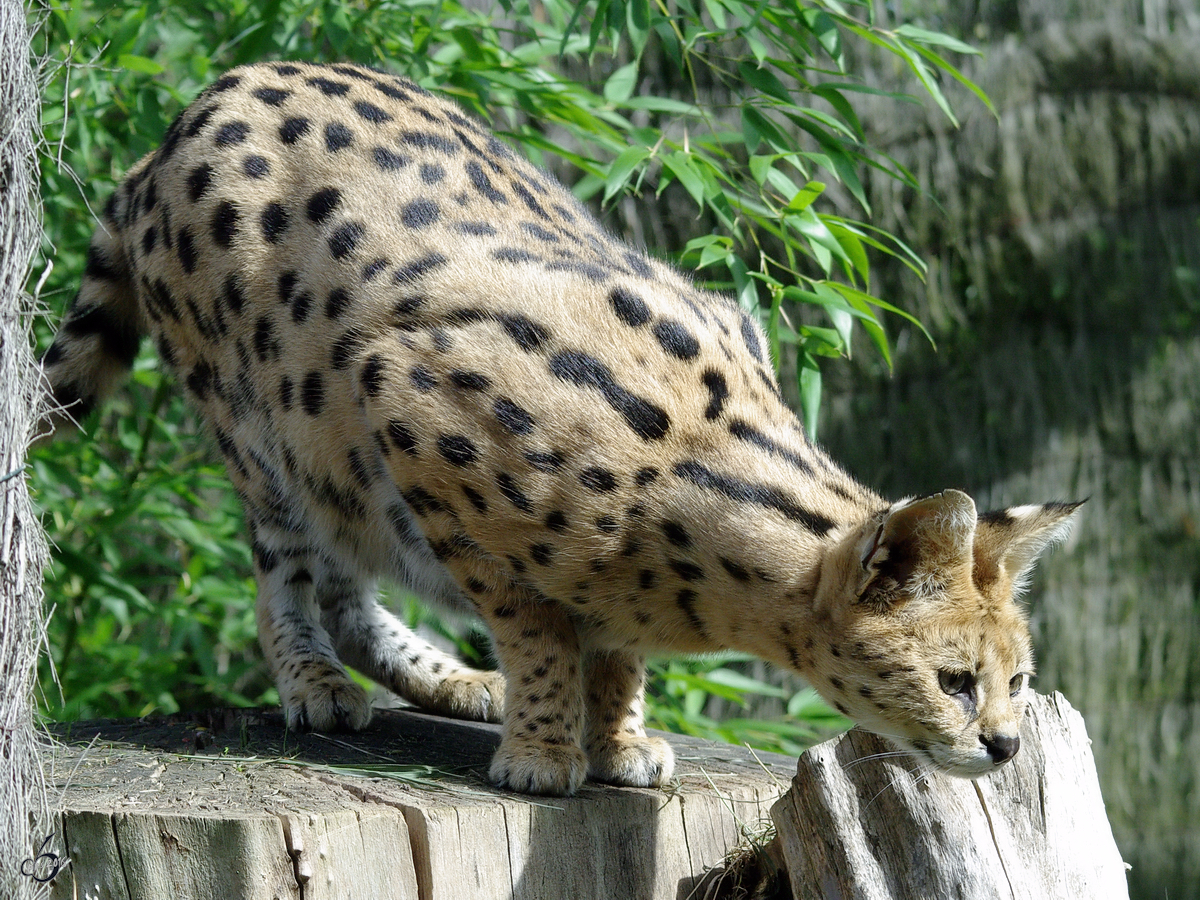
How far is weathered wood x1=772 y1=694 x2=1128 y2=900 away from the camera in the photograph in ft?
10.3

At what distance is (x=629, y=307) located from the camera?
382 cm

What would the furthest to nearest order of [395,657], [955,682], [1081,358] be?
[1081,358] < [395,657] < [955,682]

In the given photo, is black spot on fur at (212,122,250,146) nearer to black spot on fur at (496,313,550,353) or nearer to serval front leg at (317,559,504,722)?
black spot on fur at (496,313,550,353)

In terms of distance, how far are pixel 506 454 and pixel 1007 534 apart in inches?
53.8

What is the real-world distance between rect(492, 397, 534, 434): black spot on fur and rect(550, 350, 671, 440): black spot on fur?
0.14 m

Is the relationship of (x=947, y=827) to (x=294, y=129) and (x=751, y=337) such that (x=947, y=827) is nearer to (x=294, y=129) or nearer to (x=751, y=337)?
(x=751, y=337)

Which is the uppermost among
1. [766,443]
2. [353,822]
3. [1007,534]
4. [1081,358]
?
[1081,358]

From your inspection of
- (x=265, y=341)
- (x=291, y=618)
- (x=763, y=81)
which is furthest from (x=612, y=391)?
(x=291, y=618)

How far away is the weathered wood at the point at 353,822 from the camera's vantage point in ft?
9.64

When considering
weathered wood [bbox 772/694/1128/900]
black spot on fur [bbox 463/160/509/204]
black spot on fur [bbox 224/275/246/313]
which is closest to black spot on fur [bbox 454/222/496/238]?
black spot on fur [bbox 463/160/509/204]

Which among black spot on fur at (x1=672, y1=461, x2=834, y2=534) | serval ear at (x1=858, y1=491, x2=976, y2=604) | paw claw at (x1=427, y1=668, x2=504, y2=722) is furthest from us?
paw claw at (x1=427, y1=668, x2=504, y2=722)

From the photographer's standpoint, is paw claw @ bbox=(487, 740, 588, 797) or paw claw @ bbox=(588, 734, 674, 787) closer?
paw claw @ bbox=(487, 740, 588, 797)

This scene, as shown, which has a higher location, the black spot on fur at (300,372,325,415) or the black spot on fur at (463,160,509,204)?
the black spot on fur at (463,160,509,204)

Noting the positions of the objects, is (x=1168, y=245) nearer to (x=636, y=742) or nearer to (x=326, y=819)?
(x=636, y=742)
